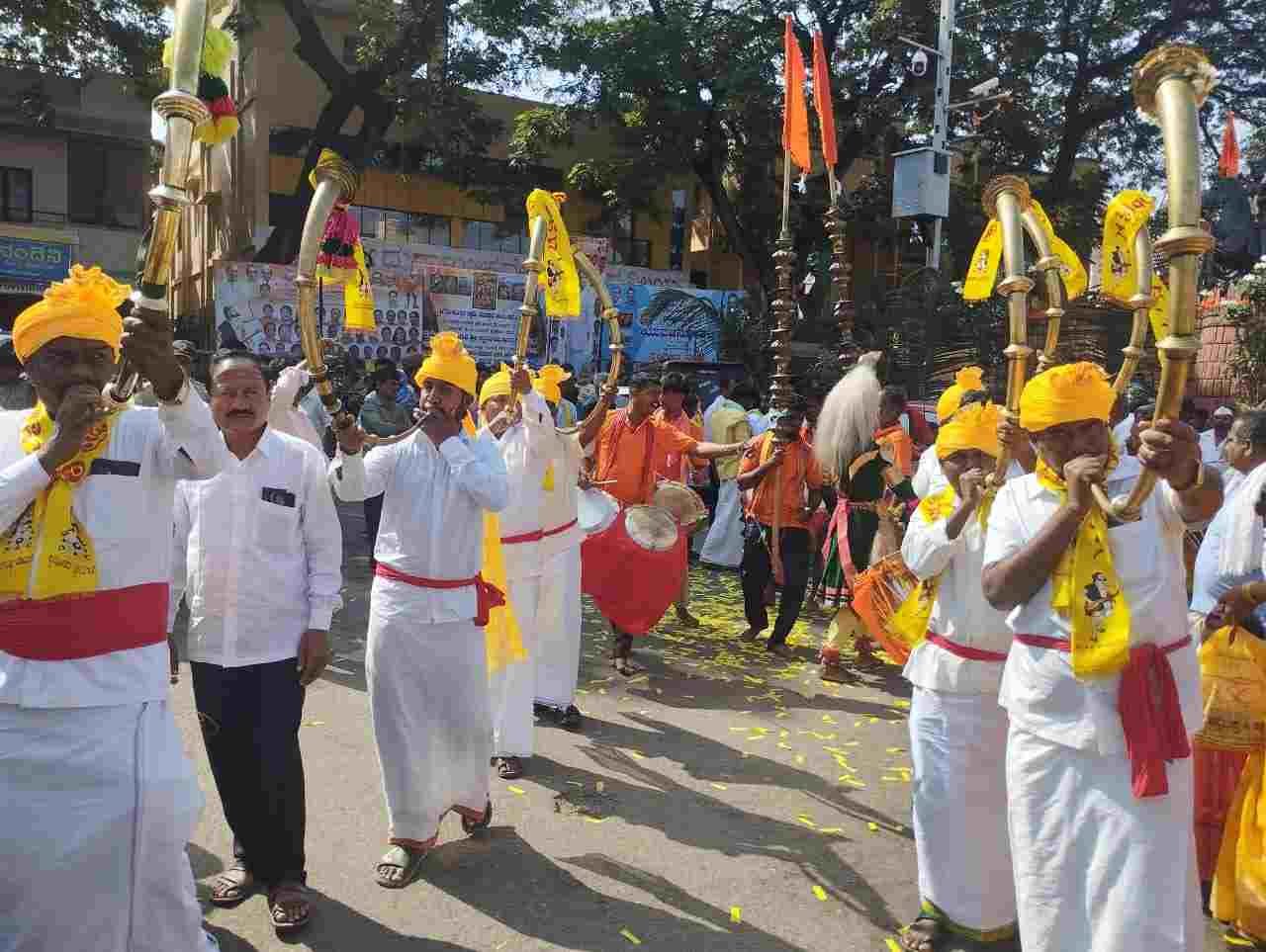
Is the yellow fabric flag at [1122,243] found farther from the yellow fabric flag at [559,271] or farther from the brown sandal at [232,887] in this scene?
the brown sandal at [232,887]

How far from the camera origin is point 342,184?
394 centimetres

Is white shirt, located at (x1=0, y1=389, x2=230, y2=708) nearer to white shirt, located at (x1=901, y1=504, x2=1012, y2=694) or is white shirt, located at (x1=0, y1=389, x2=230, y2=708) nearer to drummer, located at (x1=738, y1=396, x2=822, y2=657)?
white shirt, located at (x1=901, y1=504, x2=1012, y2=694)

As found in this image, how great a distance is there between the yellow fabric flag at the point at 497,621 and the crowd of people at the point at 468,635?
20 millimetres

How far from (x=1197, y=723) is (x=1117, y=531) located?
60cm

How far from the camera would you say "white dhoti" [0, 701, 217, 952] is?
2.76 metres

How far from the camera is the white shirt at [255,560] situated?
12.6 feet

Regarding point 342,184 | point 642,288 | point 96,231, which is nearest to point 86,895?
point 342,184

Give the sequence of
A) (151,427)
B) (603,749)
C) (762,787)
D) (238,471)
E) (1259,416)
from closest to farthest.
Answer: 1. (151,427)
2. (238,471)
3. (1259,416)
4. (762,787)
5. (603,749)

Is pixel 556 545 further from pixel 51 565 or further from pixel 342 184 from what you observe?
pixel 51 565

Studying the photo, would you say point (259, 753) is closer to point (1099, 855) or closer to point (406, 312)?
point (1099, 855)

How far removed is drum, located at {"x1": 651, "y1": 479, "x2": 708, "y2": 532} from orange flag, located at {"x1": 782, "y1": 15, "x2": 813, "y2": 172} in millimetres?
2477

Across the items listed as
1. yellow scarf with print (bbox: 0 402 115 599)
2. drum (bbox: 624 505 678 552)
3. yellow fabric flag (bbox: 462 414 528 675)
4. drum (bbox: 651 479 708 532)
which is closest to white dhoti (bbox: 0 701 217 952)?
yellow scarf with print (bbox: 0 402 115 599)

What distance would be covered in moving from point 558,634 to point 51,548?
12.1ft

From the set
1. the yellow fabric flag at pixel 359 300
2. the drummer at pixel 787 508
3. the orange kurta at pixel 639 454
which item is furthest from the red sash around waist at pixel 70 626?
the drummer at pixel 787 508
